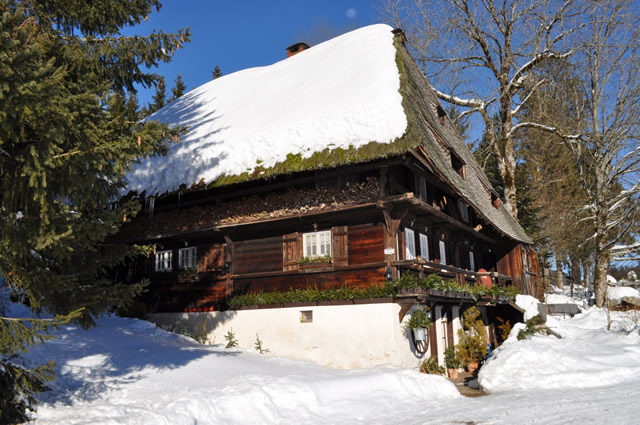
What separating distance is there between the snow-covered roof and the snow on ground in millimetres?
5872

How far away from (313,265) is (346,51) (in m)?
9.95

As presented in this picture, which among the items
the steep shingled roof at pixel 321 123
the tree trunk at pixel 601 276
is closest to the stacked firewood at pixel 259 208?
the steep shingled roof at pixel 321 123

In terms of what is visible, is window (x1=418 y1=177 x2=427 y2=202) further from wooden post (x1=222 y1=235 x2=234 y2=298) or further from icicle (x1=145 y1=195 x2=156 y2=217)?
icicle (x1=145 y1=195 x2=156 y2=217)

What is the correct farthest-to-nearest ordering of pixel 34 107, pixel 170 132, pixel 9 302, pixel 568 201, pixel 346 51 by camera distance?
pixel 568 201 < pixel 346 51 < pixel 9 302 < pixel 170 132 < pixel 34 107

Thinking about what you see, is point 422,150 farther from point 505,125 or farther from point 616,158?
point 616,158

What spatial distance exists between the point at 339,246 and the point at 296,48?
15.1 meters

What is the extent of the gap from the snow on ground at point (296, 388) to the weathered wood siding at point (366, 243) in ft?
9.95

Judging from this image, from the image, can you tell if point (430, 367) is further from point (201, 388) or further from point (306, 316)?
point (201, 388)

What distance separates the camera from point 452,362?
16766 millimetres

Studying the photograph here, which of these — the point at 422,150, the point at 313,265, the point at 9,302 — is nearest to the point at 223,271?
the point at 313,265

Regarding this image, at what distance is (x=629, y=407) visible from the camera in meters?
8.52

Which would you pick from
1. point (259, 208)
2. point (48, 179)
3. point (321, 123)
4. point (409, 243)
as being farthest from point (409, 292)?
point (48, 179)

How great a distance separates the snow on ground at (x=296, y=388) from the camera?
8.79m

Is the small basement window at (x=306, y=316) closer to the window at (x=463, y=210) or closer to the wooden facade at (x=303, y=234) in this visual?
the wooden facade at (x=303, y=234)
